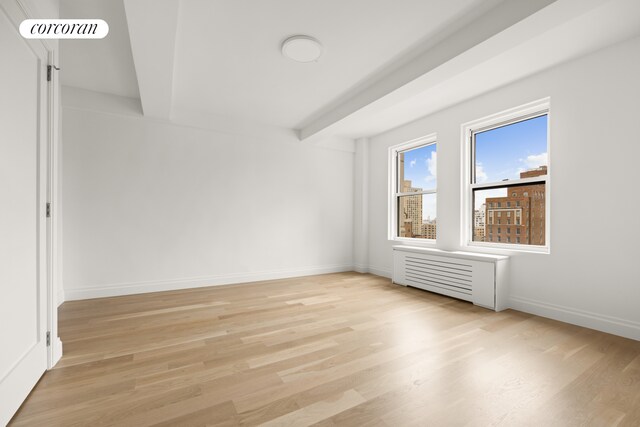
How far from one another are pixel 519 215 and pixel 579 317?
1.21 m

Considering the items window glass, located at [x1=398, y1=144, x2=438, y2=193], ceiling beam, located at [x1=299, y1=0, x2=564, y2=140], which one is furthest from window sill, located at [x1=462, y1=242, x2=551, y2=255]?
ceiling beam, located at [x1=299, y1=0, x2=564, y2=140]

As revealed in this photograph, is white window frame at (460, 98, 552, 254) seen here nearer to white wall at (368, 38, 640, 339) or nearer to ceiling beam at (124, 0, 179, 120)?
white wall at (368, 38, 640, 339)

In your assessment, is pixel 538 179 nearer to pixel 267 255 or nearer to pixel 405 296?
pixel 405 296

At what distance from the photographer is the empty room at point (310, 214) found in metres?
1.70

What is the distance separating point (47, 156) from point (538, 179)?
4626mm

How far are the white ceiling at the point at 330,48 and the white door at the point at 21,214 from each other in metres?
0.71

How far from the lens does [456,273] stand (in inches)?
148

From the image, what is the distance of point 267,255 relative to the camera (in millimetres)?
4938

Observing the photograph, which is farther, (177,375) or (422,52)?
(422,52)

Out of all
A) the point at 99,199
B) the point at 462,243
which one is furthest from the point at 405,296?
the point at 99,199

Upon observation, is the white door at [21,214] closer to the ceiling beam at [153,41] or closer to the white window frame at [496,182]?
the ceiling beam at [153,41]

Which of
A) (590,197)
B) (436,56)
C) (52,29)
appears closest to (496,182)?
(590,197)

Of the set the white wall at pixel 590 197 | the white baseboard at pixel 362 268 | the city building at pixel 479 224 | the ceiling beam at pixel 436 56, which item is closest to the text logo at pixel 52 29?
the ceiling beam at pixel 436 56

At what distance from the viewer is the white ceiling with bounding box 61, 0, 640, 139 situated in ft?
7.04
